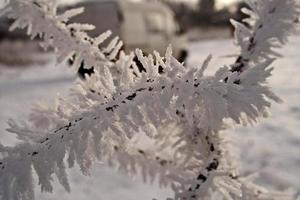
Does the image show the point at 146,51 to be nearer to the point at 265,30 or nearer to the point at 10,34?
the point at 265,30

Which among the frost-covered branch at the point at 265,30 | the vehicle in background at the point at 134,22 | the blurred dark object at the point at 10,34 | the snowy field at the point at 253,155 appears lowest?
the snowy field at the point at 253,155

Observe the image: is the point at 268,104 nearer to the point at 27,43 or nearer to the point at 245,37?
the point at 245,37

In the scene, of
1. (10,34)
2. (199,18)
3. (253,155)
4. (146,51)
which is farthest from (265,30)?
(199,18)

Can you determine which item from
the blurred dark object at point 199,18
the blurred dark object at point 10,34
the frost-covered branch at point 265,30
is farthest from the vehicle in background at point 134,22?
the blurred dark object at point 199,18

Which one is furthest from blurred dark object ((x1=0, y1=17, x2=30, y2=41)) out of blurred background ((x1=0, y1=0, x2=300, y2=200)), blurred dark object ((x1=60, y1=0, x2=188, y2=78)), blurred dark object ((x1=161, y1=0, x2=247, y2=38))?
blurred dark object ((x1=60, y1=0, x2=188, y2=78))

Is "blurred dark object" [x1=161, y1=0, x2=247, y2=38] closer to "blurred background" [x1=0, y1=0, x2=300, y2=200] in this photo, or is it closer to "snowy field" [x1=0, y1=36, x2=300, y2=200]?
"blurred background" [x1=0, y1=0, x2=300, y2=200]

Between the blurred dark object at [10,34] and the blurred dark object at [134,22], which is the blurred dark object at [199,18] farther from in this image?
the blurred dark object at [134,22]

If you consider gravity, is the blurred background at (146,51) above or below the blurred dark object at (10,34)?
below

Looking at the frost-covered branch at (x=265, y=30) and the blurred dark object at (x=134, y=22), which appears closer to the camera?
the frost-covered branch at (x=265, y=30)
